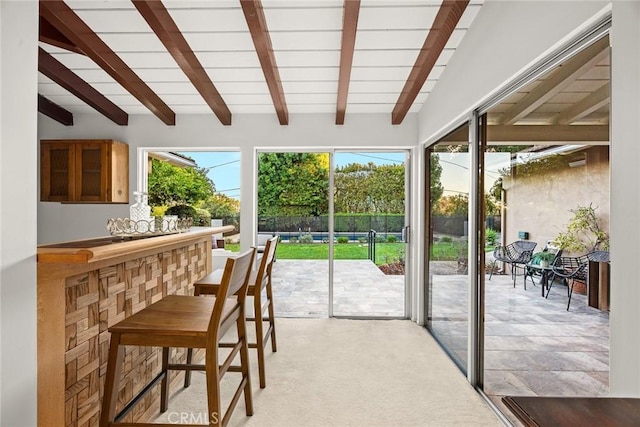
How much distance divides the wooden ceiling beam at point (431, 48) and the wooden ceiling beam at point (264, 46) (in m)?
1.17

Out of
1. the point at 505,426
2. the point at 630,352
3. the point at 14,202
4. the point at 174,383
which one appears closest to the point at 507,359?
the point at 505,426

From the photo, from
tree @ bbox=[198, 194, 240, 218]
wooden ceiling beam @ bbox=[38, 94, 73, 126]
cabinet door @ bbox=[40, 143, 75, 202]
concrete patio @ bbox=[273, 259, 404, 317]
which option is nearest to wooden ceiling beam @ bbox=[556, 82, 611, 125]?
concrete patio @ bbox=[273, 259, 404, 317]

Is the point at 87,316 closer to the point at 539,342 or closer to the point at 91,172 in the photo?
the point at 539,342

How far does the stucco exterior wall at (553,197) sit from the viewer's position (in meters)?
1.49

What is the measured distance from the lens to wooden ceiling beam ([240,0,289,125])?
7.72 ft

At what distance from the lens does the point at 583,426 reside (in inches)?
29.0

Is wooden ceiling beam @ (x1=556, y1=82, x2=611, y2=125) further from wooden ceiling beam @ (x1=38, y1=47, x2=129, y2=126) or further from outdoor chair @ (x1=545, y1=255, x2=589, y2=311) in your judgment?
wooden ceiling beam @ (x1=38, y1=47, x2=129, y2=126)

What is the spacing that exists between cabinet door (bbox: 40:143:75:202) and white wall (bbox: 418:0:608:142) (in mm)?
3811

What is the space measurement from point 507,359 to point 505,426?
37 centimetres

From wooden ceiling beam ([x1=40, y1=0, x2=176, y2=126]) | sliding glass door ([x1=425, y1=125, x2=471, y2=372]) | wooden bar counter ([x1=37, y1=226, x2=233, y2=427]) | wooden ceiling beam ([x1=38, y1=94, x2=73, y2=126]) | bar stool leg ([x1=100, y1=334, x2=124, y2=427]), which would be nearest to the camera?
wooden bar counter ([x1=37, y1=226, x2=233, y2=427])

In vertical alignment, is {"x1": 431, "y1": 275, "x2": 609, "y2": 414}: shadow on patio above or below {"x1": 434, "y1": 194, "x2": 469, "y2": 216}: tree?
below

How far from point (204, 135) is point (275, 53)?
66.0 inches

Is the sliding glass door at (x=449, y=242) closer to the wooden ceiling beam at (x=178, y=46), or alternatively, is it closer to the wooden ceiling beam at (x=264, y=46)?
the wooden ceiling beam at (x=264, y=46)

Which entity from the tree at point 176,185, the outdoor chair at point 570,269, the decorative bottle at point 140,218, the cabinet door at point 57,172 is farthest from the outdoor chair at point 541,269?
the cabinet door at point 57,172
